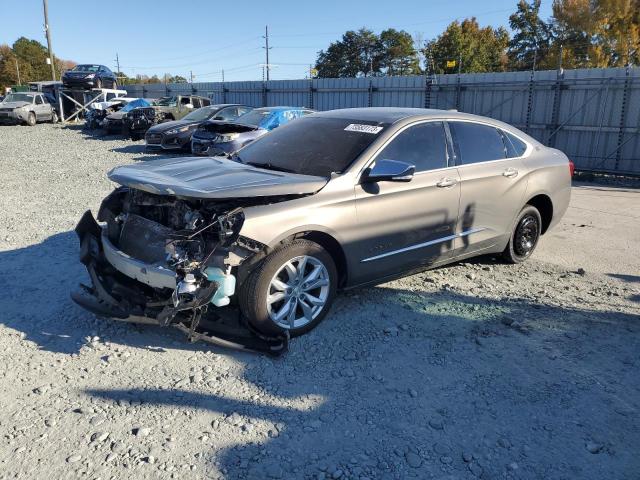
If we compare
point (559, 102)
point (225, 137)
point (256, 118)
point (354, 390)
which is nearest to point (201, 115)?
point (256, 118)

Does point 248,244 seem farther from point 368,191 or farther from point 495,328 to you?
point 495,328

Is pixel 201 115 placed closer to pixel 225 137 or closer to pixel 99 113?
pixel 225 137

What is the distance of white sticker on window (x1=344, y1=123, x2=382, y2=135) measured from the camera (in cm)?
465

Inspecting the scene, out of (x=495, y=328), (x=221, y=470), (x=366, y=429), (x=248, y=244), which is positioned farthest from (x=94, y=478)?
(x=495, y=328)

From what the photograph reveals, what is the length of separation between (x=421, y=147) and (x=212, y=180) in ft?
6.43

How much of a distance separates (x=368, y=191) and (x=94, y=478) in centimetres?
275

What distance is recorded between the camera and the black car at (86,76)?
90.4 ft

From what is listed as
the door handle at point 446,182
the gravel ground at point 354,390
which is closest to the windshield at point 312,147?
the door handle at point 446,182

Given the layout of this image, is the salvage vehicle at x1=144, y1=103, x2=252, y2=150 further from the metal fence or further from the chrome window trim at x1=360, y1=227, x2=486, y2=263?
the chrome window trim at x1=360, y1=227, x2=486, y2=263

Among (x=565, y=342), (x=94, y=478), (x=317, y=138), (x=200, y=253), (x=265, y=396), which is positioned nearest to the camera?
(x=94, y=478)

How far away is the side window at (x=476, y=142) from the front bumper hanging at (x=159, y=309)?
2576 mm

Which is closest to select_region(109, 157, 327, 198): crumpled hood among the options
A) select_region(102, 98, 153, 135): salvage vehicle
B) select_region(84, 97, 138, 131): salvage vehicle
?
select_region(102, 98, 153, 135): salvage vehicle

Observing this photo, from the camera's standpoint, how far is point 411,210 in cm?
461

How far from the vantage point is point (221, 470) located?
106 inches
